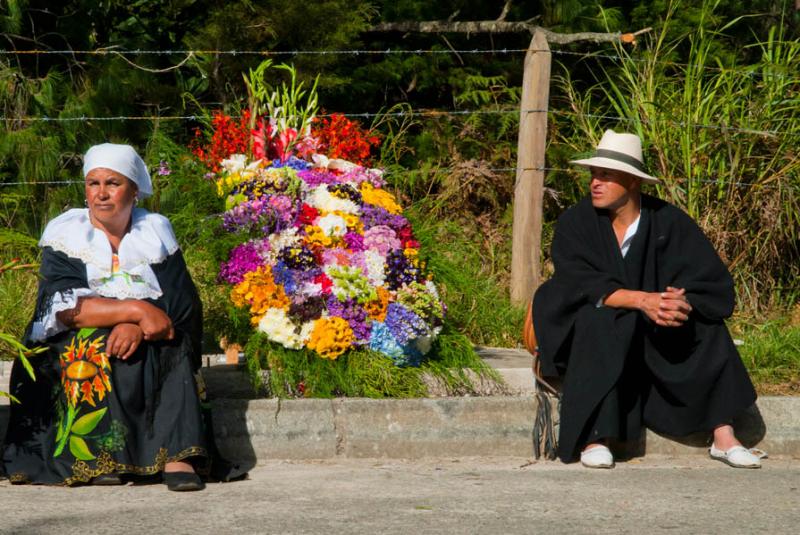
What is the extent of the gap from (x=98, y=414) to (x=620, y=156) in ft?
8.18

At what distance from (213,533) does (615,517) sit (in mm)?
1342

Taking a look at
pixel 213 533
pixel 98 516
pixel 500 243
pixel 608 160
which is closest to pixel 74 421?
pixel 98 516

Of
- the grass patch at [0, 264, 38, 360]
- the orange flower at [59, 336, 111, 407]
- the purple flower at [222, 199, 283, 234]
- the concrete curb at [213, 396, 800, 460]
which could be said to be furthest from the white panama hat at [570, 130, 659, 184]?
the grass patch at [0, 264, 38, 360]

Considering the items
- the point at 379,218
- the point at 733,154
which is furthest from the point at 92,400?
the point at 733,154

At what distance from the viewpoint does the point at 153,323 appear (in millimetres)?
4727

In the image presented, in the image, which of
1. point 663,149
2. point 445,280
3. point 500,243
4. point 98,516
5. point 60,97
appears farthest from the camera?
point 60,97

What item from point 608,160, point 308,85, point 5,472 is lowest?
point 5,472

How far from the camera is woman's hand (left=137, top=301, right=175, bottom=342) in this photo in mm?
4719

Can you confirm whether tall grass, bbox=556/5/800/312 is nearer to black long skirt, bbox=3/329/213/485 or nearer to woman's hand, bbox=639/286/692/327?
woman's hand, bbox=639/286/692/327

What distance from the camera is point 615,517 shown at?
417 centimetres

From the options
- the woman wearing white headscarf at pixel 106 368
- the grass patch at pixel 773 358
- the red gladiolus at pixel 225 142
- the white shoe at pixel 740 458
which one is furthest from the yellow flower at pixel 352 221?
the grass patch at pixel 773 358

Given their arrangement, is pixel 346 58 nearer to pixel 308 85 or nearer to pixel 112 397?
pixel 308 85

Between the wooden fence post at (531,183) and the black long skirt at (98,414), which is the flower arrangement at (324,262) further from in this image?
the wooden fence post at (531,183)

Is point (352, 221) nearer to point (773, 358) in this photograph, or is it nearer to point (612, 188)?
point (612, 188)
